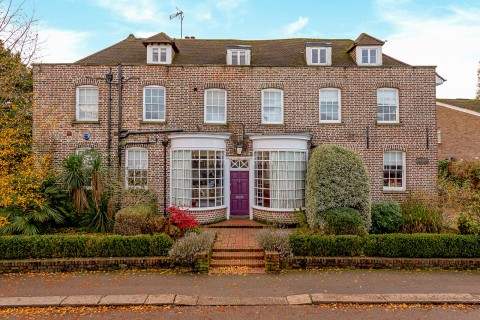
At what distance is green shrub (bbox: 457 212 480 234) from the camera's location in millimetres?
9914

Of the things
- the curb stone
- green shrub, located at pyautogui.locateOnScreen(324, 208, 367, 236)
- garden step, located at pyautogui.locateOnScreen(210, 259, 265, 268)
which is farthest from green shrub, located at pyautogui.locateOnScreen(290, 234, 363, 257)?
the curb stone

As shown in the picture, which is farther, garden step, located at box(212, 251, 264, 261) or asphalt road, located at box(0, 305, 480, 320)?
garden step, located at box(212, 251, 264, 261)

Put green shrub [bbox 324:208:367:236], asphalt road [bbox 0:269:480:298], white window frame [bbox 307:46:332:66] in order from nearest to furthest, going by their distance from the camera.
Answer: asphalt road [bbox 0:269:480:298] → green shrub [bbox 324:208:367:236] → white window frame [bbox 307:46:332:66]

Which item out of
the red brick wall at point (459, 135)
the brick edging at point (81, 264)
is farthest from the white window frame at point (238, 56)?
the red brick wall at point (459, 135)

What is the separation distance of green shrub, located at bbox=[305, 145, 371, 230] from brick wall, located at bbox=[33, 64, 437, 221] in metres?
3.56

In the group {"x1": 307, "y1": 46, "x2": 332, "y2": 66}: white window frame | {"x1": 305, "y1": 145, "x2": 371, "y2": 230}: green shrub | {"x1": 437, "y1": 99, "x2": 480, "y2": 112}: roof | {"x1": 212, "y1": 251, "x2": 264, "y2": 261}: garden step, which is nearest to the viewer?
{"x1": 212, "y1": 251, "x2": 264, "y2": 261}: garden step

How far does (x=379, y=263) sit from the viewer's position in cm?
915

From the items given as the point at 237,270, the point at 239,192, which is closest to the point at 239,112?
the point at 239,192

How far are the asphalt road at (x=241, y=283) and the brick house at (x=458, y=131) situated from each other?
18.5 metres

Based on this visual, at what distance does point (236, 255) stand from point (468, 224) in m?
7.68

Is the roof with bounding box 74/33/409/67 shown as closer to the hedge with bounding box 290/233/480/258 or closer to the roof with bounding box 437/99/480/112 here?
the hedge with bounding box 290/233/480/258

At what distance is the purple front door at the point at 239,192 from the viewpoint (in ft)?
47.9

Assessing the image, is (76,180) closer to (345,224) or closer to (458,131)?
(345,224)

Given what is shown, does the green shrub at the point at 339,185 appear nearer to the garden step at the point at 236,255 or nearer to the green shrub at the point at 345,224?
the green shrub at the point at 345,224
